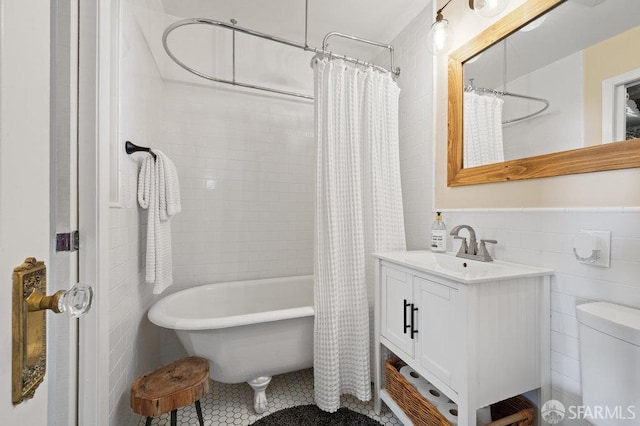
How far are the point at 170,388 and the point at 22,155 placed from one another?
126cm

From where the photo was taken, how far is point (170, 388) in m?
1.20

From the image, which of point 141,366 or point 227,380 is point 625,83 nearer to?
point 227,380

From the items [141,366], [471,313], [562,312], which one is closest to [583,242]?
[562,312]

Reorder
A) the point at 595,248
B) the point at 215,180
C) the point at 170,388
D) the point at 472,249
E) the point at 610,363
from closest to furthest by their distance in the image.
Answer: the point at 610,363 < the point at 595,248 < the point at 170,388 < the point at 472,249 < the point at 215,180

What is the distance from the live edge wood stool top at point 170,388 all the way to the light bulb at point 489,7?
7.03ft

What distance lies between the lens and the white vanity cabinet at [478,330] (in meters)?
0.97

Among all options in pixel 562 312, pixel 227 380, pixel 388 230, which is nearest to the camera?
pixel 562 312

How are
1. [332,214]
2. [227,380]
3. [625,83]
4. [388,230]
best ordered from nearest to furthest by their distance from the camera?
1. [625,83]
2. [227,380]
3. [332,214]
4. [388,230]

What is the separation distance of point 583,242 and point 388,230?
0.93 m

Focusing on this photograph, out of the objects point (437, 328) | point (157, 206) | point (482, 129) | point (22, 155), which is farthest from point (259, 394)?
point (482, 129)

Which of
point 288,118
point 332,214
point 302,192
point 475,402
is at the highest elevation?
point 288,118

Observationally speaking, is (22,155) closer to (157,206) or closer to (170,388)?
(170,388)

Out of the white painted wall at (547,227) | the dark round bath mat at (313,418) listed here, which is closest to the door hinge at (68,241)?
the dark round bath mat at (313,418)

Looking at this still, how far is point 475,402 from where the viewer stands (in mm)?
974
